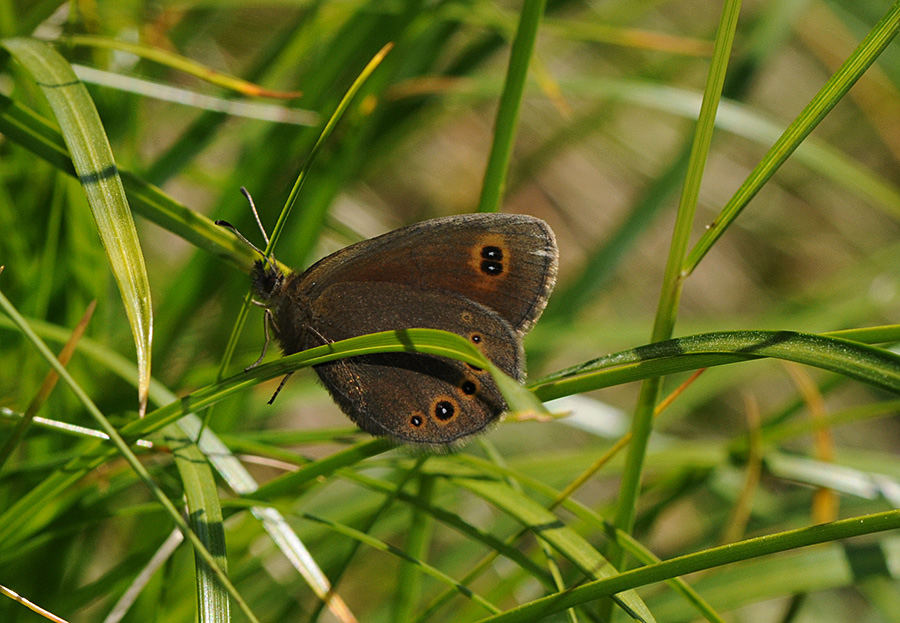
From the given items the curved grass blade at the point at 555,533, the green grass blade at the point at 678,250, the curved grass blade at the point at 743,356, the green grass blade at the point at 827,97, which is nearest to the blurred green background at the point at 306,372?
the curved grass blade at the point at 555,533

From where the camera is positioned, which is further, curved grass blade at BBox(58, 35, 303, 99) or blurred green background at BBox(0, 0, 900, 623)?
blurred green background at BBox(0, 0, 900, 623)

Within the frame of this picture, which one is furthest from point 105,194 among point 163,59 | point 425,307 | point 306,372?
point 306,372

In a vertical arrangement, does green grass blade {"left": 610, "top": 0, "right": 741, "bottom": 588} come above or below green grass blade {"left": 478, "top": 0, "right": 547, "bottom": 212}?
below

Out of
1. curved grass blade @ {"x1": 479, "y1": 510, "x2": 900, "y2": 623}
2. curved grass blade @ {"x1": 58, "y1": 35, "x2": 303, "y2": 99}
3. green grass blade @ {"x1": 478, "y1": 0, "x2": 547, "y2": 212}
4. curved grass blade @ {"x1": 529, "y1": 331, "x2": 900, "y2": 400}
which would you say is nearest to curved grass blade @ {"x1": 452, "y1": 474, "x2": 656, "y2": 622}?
curved grass blade @ {"x1": 479, "y1": 510, "x2": 900, "y2": 623}

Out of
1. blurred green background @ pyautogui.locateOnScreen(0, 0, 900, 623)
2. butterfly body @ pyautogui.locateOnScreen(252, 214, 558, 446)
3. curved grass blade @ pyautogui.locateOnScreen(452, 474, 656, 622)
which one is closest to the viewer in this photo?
curved grass blade @ pyautogui.locateOnScreen(452, 474, 656, 622)

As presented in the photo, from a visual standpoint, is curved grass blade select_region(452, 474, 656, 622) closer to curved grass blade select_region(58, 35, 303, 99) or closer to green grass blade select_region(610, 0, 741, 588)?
green grass blade select_region(610, 0, 741, 588)

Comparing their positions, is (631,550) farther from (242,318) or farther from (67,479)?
(67,479)

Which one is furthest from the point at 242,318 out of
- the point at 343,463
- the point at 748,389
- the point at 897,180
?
the point at 897,180
